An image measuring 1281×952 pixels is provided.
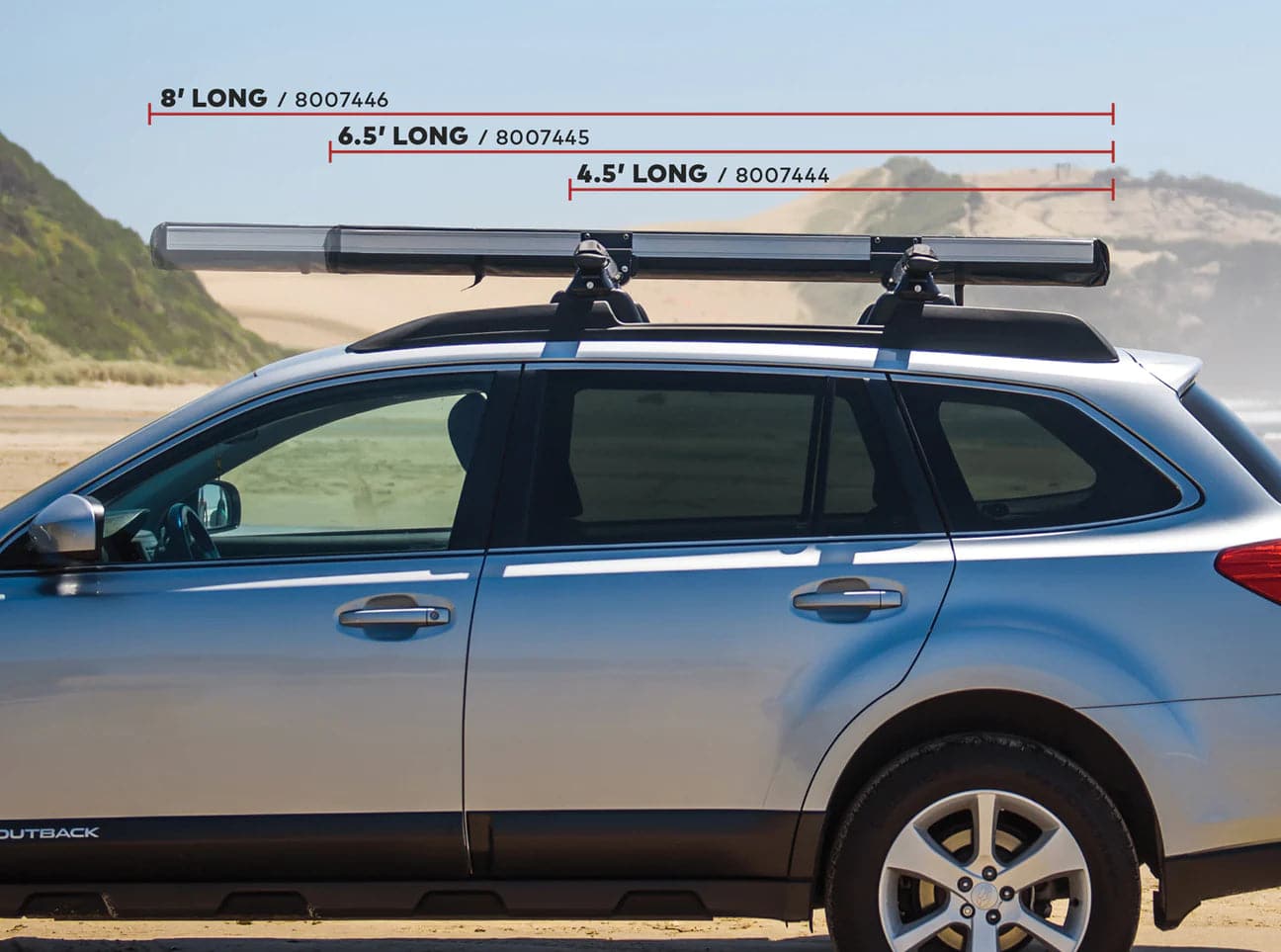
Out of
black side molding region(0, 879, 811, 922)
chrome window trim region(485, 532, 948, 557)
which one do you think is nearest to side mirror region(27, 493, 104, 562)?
black side molding region(0, 879, 811, 922)

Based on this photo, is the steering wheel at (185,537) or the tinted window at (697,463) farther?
the steering wheel at (185,537)

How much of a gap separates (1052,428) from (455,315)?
61.4 inches

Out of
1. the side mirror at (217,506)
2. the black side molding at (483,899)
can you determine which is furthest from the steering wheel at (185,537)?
the black side molding at (483,899)

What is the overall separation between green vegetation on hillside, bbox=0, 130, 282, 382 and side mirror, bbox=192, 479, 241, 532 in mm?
51429

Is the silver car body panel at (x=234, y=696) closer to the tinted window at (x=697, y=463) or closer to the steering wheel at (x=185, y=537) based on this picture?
the steering wheel at (x=185, y=537)

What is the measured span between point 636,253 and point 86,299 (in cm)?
6238

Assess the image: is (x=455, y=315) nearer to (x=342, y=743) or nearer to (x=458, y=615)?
(x=458, y=615)

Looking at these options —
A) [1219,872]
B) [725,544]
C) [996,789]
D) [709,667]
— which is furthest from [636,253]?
[1219,872]

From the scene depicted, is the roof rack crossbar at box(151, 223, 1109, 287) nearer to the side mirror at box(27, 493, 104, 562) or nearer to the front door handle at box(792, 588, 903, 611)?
the side mirror at box(27, 493, 104, 562)

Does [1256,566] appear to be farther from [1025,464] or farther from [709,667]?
[709,667]

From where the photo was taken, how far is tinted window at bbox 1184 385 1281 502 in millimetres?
4281

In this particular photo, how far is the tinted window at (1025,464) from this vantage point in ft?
13.8

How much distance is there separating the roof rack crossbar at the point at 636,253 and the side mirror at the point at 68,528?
1.08 meters

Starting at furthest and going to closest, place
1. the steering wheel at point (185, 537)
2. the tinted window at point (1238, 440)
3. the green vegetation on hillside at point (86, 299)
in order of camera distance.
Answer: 1. the green vegetation on hillside at point (86, 299)
2. the steering wheel at point (185, 537)
3. the tinted window at point (1238, 440)
